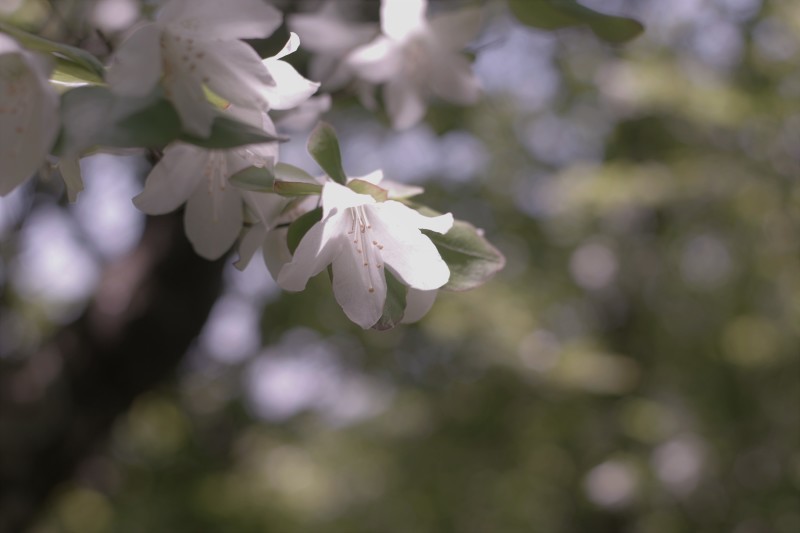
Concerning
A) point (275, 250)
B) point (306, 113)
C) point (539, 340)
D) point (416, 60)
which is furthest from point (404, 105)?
point (539, 340)

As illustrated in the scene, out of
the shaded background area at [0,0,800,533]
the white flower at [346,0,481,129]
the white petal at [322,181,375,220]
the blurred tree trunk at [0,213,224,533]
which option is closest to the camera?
the white petal at [322,181,375,220]

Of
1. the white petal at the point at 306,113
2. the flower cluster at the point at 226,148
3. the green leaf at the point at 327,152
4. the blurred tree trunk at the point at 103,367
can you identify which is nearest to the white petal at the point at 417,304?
the flower cluster at the point at 226,148

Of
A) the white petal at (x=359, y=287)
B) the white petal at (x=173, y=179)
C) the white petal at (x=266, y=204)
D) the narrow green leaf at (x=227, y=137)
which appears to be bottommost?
the white petal at (x=359, y=287)

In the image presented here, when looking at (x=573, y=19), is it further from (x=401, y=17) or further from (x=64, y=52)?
(x=64, y=52)

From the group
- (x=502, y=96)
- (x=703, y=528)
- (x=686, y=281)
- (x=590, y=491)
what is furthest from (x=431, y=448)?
(x=502, y=96)

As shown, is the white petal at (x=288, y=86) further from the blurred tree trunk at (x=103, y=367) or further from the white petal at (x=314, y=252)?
the blurred tree trunk at (x=103, y=367)

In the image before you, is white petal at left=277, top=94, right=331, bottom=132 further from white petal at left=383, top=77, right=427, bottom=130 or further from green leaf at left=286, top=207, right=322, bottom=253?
green leaf at left=286, top=207, right=322, bottom=253

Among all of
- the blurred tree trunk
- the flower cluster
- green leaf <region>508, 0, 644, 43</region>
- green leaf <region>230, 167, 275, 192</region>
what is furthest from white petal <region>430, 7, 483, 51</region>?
the blurred tree trunk
